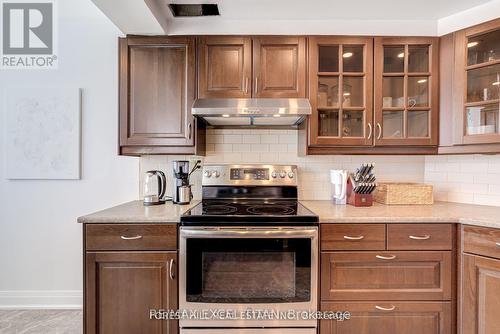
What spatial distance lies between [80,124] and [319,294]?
225 cm

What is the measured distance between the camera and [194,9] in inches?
76.3

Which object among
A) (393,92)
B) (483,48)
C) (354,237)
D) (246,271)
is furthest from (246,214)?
(483,48)

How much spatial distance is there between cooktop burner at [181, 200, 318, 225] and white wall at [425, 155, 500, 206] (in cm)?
127

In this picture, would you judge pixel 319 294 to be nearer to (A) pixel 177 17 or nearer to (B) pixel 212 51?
(B) pixel 212 51

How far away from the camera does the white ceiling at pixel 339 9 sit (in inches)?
73.0

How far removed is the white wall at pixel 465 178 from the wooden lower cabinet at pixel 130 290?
2163mm

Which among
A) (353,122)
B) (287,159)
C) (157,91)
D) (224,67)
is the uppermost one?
(224,67)

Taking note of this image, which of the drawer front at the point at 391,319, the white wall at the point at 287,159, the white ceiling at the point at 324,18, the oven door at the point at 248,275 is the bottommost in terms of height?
the drawer front at the point at 391,319

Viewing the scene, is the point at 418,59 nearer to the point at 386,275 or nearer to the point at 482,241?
the point at 482,241

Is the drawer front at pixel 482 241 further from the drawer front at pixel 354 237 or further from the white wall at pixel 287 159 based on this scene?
the white wall at pixel 287 159

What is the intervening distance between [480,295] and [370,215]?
712 mm

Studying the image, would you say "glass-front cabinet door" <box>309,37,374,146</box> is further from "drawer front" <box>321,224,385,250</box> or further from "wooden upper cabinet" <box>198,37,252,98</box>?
"drawer front" <box>321,224,385,250</box>

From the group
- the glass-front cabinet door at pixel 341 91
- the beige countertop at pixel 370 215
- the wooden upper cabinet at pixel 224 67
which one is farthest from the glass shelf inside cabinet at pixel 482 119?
the wooden upper cabinet at pixel 224 67

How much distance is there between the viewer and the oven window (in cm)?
157
